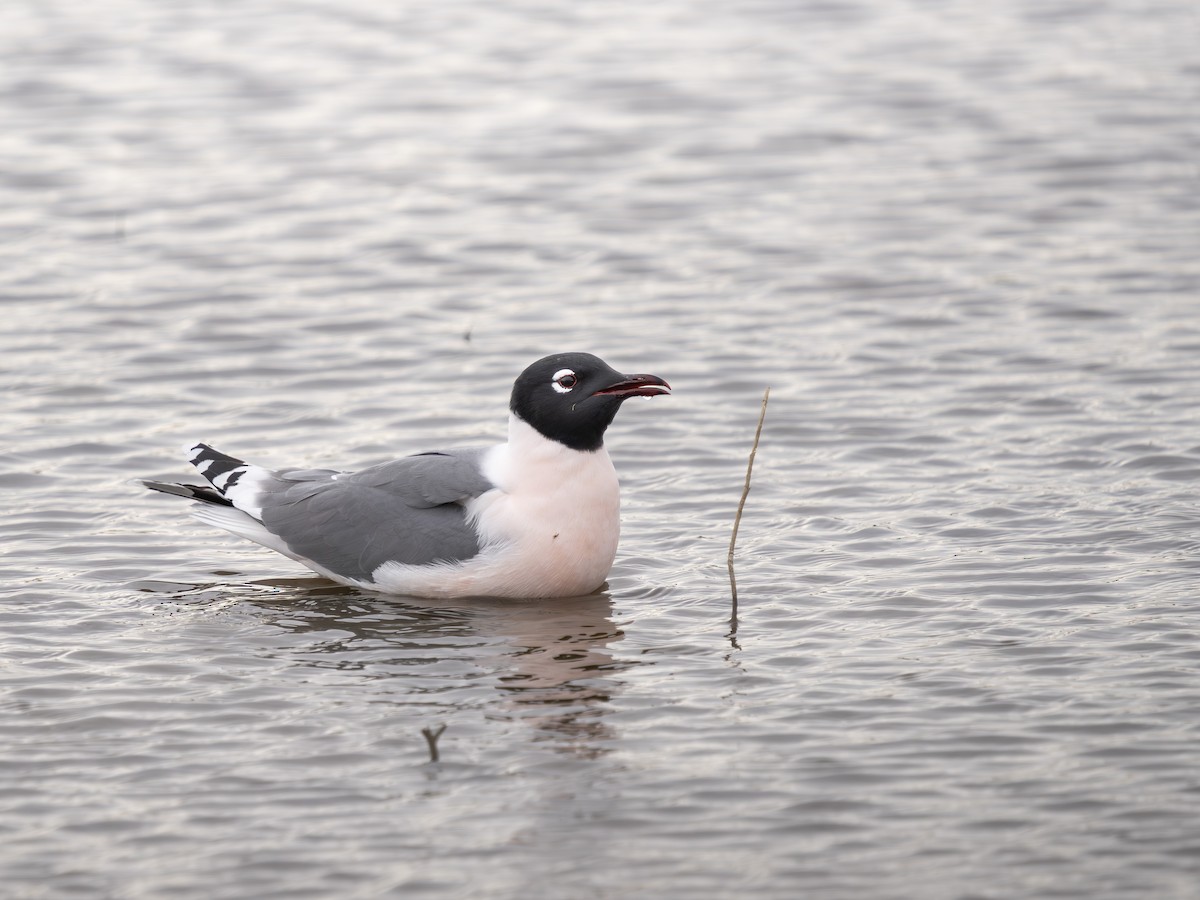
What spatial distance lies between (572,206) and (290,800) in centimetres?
930

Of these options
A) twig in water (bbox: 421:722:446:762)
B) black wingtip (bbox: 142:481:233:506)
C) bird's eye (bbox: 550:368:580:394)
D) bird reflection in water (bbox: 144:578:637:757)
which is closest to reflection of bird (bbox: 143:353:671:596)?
bird's eye (bbox: 550:368:580:394)

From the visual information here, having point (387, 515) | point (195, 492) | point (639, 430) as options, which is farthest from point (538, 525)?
point (639, 430)

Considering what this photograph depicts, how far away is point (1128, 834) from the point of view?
6.41 metres

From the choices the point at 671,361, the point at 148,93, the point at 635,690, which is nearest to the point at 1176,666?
the point at 635,690

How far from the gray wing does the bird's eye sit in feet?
1.92

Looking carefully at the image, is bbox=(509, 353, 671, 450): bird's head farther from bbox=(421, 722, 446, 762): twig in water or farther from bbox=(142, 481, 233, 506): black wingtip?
bbox=(421, 722, 446, 762): twig in water

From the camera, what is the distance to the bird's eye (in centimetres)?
875

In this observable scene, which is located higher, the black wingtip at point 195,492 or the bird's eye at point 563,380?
the bird's eye at point 563,380

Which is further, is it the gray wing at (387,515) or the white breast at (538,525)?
the gray wing at (387,515)

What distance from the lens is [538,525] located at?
8.74 meters

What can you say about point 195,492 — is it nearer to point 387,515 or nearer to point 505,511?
point 387,515

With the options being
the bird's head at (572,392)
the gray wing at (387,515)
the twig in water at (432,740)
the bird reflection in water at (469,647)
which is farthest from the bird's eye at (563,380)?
the twig in water at (432,740)

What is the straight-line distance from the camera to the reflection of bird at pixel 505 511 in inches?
344

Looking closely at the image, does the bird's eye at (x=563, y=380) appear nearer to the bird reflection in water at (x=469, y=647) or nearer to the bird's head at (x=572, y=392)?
the bird's head at (x=572, y=392)
